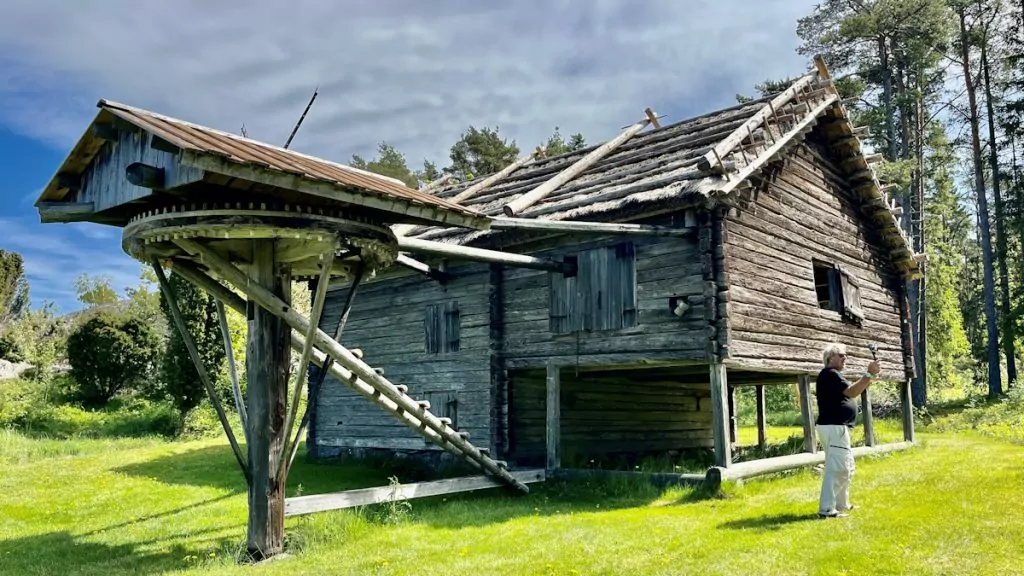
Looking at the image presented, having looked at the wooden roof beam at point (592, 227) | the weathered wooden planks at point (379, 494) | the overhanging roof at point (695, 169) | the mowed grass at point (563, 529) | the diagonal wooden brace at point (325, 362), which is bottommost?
the mowed grass at point (563, 529)

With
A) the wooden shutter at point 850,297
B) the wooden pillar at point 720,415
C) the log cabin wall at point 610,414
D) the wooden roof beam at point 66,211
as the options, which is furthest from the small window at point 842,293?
the wooden roof beam at point 66,211

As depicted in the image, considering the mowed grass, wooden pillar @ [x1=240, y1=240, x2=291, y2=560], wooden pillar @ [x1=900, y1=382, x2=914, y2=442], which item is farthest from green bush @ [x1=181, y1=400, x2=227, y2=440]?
wooden pillar @ [x1=900, y1=382, x2=914, y2=442]

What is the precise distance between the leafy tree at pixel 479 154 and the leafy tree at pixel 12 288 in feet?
76.2

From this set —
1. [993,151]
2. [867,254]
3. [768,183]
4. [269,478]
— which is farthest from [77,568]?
[993,151]

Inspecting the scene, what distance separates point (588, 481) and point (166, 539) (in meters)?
6.46

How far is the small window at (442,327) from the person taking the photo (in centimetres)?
1598

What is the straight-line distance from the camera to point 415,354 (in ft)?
54.9

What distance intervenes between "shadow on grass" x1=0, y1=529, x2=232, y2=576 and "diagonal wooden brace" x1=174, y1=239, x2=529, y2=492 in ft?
8.39

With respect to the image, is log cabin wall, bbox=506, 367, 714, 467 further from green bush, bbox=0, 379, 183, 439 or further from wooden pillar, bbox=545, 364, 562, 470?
green bush, bbox=0, 379, 183, 439

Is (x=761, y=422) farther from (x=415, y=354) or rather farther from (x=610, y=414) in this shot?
(x=415, y=354)

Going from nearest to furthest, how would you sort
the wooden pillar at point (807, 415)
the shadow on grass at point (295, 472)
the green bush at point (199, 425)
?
the shadow on grass at point (295, 472)
the wooden pillar at point (807, 415)
the green bush at point (199, 425)

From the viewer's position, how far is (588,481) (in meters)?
13.1

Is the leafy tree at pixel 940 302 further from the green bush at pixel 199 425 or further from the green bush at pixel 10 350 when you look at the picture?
the green bush at pixel 10 350

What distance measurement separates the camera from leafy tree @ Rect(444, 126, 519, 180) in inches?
1777
